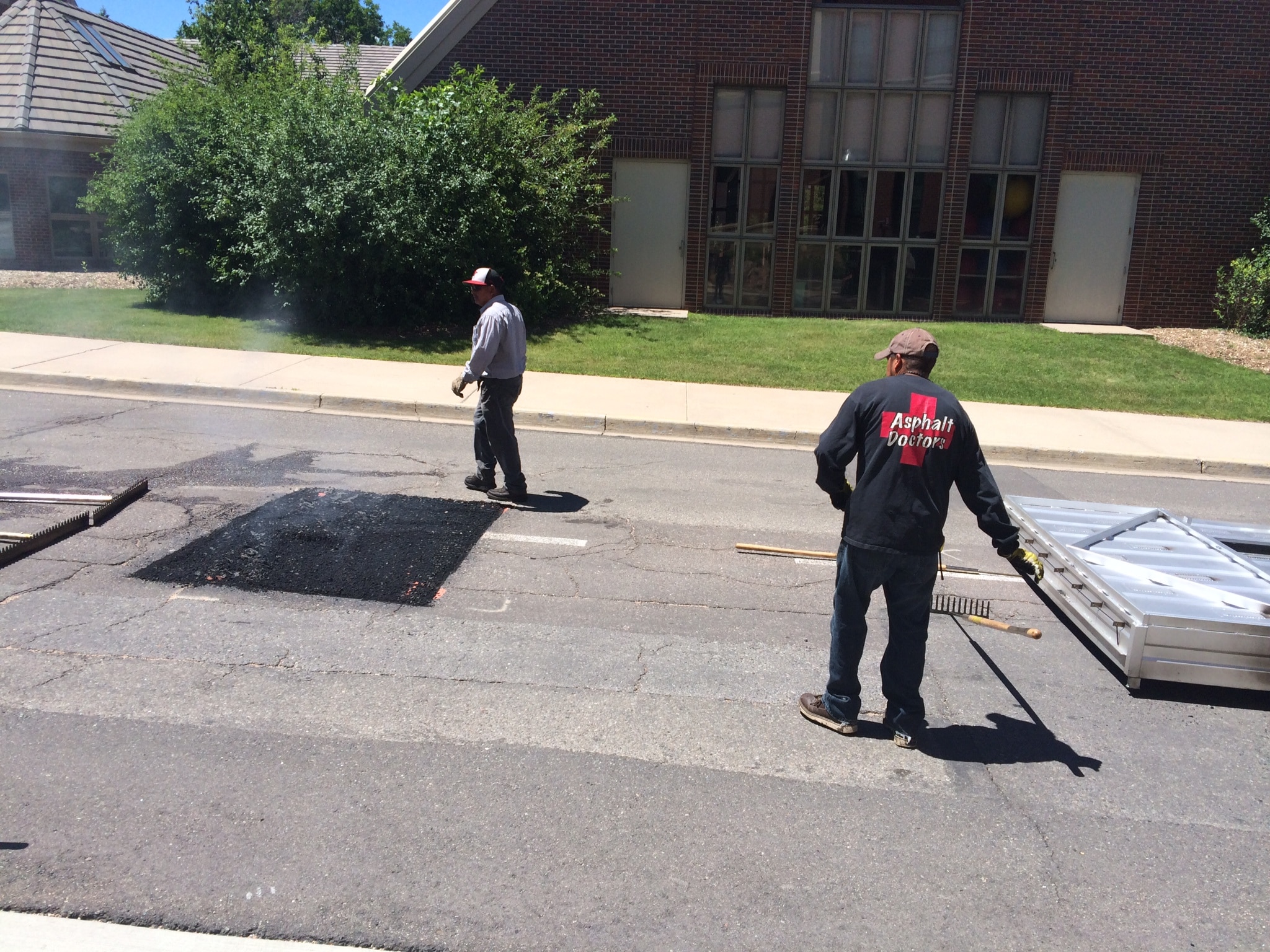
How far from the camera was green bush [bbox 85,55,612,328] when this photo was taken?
14625 millimetres

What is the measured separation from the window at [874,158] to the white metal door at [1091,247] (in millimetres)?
2243

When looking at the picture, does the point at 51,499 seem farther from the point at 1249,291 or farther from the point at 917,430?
the point at 1249,291

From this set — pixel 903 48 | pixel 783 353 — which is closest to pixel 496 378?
pixel 783 353

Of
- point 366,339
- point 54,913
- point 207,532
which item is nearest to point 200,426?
point 207,532

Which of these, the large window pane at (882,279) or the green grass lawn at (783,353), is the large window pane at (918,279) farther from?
the green grass lawn at (783,353)

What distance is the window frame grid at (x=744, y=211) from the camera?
18562 mm

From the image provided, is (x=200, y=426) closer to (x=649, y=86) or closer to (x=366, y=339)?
(x=366, y=339)

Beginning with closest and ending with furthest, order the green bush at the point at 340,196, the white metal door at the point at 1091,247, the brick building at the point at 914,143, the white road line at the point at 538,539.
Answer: the white road line at the point at 538,539 → the green bush at the point at 340,196 → the brick building at the point at 914,143 → the white metal door at the point at 1091,247

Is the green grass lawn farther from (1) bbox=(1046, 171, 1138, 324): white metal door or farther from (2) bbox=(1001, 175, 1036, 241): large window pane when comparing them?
(2) bbox=(1001, 175, 1036, 241): large window pane

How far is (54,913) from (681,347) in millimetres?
12942

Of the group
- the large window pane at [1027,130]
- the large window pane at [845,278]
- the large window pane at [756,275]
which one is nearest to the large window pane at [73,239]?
the large window pane at [756,275]

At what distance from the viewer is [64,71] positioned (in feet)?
71.7

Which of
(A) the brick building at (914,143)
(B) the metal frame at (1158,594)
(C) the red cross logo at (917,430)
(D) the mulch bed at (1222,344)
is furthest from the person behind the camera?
(A) the brick building at (914,143)

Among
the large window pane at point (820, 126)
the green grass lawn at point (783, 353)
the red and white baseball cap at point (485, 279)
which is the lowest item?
the green grass lawn at point (783, 353)
